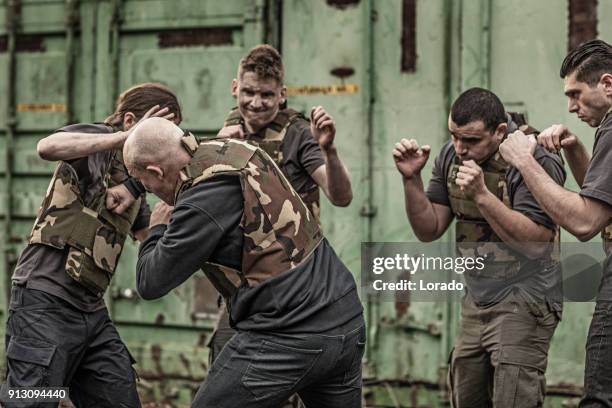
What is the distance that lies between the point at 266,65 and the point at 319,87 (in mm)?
1416

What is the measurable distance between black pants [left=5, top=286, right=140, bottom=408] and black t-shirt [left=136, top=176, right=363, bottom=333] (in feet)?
3.13

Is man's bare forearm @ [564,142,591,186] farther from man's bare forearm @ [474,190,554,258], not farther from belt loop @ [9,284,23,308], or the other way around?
belt loop @ [9,284,23,308]

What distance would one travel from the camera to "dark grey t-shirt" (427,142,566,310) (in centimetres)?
474

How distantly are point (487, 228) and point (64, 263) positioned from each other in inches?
76.6

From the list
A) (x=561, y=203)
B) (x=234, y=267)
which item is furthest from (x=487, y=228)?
(x=234, y=267)

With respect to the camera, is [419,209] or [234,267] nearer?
[234,267]

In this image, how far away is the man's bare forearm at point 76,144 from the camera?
14.6 ft

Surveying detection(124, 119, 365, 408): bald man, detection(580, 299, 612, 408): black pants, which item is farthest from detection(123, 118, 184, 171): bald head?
detection(580, 299, 612, 408): black pants

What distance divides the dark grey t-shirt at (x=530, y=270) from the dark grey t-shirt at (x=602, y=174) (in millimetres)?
633

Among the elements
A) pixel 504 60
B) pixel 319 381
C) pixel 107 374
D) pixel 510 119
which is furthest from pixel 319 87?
pixel 319 381

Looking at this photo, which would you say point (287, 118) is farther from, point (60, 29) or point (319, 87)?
point (60, 29)

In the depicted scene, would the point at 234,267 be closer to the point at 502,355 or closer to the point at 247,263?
the point at 247,263

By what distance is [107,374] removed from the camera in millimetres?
4699

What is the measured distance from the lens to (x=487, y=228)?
495 cm
